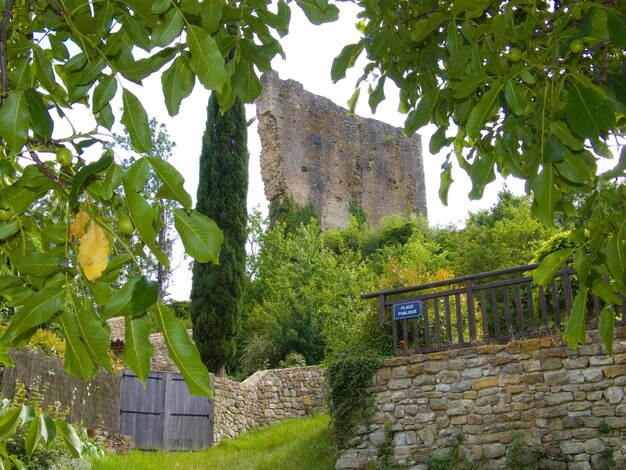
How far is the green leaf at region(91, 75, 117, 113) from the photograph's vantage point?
5.82ft

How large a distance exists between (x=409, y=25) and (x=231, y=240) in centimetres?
1316

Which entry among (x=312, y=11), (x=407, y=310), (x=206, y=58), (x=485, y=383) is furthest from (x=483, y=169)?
(x=407, y=310)

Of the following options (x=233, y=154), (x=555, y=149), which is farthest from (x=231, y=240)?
(x=555, y=149)

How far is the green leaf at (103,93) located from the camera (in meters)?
1.77

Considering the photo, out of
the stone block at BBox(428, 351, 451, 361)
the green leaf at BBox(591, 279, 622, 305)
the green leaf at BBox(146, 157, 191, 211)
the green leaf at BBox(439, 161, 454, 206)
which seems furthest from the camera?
the stone block at BBox(428, 351, 451, 361)

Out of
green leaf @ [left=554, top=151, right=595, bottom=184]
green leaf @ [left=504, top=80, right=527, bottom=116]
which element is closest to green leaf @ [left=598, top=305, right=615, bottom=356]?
green leaf @ [left=554, top=151, right=595, bottom=184]

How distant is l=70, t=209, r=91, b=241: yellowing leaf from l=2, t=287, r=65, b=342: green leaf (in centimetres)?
23

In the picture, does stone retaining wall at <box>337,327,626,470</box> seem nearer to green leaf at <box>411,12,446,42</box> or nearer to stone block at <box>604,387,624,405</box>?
stone block at <box>604,387,624,405</box>


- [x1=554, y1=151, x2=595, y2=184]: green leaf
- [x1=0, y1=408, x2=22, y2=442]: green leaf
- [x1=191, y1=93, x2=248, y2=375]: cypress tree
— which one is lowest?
[x1=0, y1=408, x2=22, y2=442]: green leaf

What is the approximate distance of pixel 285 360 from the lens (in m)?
15.9

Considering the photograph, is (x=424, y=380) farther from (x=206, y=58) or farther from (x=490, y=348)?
(x=206, y=58)

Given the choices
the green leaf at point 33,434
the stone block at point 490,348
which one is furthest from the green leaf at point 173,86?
the stone block at point 490,348

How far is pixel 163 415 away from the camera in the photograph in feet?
40.7

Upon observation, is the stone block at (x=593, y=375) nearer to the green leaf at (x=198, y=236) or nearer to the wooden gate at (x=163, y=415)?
the wooden gate at (x=163, y=415)
